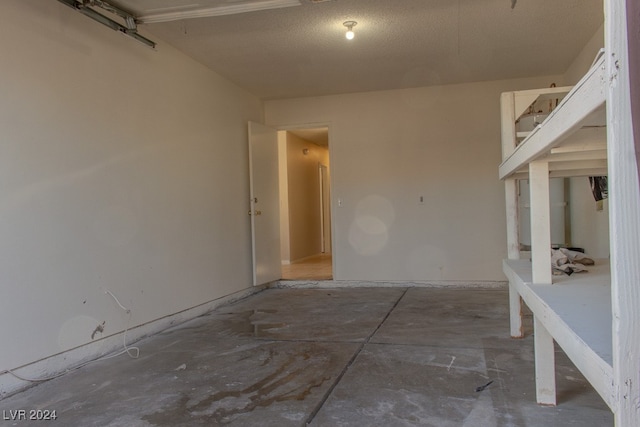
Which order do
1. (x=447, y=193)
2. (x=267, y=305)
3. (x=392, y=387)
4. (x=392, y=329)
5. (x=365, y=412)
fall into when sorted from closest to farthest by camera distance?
1. (x=365, y=412)
2. (x=392, y=387)
3. (x=392, y=329)
4. (x=267, y=305)
5. (x=447, y=193)

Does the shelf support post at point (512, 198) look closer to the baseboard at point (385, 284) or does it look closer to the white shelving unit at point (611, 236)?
the white shelving unit at point (611, 236)

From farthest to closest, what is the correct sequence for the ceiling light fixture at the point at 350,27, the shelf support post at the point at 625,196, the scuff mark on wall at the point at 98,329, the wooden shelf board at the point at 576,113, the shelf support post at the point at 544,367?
the ceiling light fixture at the point at 350,27
the scuff mark on wall at the point at 98,329
the shelf support post at the point at 544,367
the wooden shelf board at the point at 576,113
the shelf support post at the point at 625,196

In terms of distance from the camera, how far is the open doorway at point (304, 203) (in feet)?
26.3

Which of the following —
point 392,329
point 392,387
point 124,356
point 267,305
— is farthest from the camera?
point 267,305

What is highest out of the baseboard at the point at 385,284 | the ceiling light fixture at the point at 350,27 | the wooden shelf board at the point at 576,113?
the ceiling light fixture at the point at 350,27

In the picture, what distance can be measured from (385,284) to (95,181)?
3.75 m

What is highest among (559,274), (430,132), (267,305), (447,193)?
(430,132)

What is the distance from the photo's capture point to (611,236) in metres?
0.79

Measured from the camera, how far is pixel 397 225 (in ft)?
18.6

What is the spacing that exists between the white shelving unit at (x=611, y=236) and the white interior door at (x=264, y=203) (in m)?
3.83

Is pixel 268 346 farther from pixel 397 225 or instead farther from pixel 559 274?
pixel 397 225

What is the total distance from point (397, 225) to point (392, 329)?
232 cm

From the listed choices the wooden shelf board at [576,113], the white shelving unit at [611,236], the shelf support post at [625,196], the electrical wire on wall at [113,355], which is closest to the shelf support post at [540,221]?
the white shelving unit at [611,236]

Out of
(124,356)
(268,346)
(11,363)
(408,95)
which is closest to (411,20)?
(408,95)
